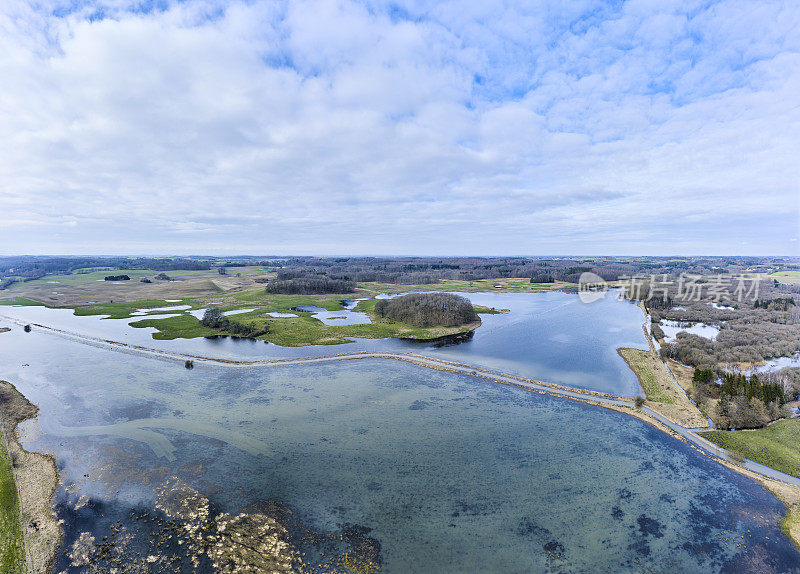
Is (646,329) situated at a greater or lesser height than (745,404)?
lesser

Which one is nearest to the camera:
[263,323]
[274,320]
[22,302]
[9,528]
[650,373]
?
[9,528]

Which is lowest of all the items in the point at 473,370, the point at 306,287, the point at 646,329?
the point at 473,370

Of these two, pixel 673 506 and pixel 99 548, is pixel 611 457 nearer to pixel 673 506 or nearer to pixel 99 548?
pixel 673 506

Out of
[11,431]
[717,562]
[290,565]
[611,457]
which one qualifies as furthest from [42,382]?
[717,562]

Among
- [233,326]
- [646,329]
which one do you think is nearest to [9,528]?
[233,326]

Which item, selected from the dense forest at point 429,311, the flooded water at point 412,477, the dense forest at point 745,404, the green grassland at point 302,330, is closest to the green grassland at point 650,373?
the dense forest at point 745,404

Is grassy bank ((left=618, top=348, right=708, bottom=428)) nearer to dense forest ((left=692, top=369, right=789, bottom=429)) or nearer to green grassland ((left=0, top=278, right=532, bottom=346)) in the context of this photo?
dense forest ((left=692, top=369, right=789, bottom=429))

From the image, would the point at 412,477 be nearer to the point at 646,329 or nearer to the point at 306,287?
the point at 646,329
